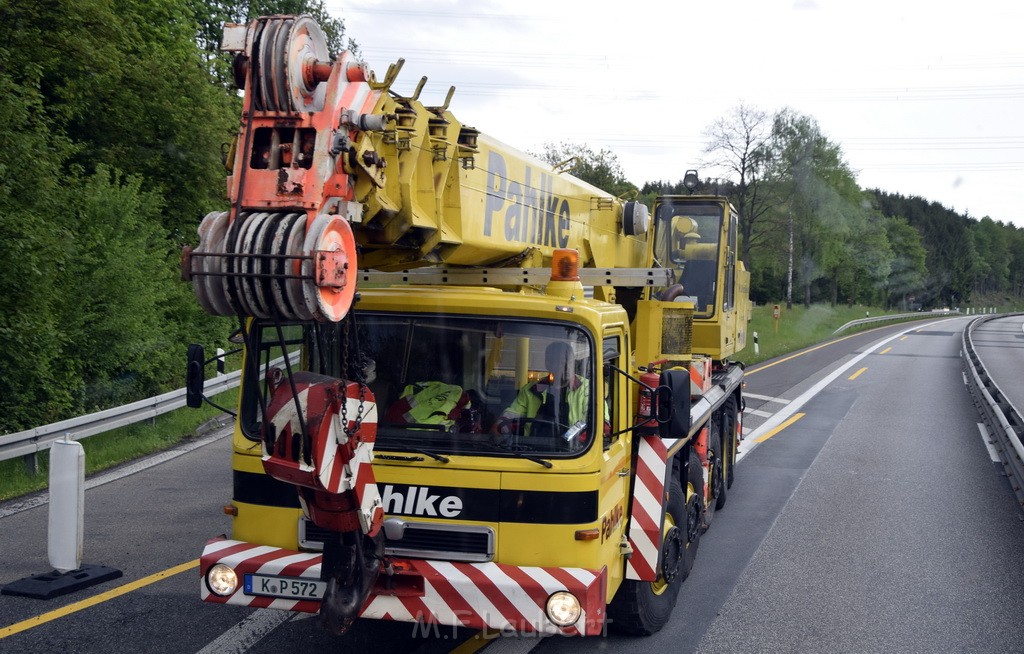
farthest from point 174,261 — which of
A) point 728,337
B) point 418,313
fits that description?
point 418,313

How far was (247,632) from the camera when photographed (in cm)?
587

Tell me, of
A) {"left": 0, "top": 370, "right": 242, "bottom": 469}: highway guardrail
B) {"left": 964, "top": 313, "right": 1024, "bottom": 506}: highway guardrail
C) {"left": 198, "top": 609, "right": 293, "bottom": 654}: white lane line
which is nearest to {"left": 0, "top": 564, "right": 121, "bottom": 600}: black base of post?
{"left": 198, "top": 609, "right": 293, "bottom": 654}: white lane line

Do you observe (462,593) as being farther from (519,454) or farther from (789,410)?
(789,410)

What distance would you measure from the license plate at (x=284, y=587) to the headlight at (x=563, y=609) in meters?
1.13

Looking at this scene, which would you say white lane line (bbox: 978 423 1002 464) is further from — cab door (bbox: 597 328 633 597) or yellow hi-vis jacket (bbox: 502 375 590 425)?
yellow hi-vis jacket (bbox: 502 375 590 425)

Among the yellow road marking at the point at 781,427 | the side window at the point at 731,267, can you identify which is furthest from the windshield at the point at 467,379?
the yellow road marking at the point at 781,427

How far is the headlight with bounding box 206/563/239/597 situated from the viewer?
4.89 m

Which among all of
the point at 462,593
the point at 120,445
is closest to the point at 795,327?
the point at 120,445

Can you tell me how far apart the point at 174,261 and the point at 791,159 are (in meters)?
47.6

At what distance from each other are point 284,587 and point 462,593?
2.99 feet

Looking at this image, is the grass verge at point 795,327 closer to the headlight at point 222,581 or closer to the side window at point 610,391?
the side window at point 610,391

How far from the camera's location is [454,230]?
17.2 feet

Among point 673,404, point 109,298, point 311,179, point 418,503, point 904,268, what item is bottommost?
point 418,503

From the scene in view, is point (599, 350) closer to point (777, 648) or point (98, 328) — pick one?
point (777, 648)
